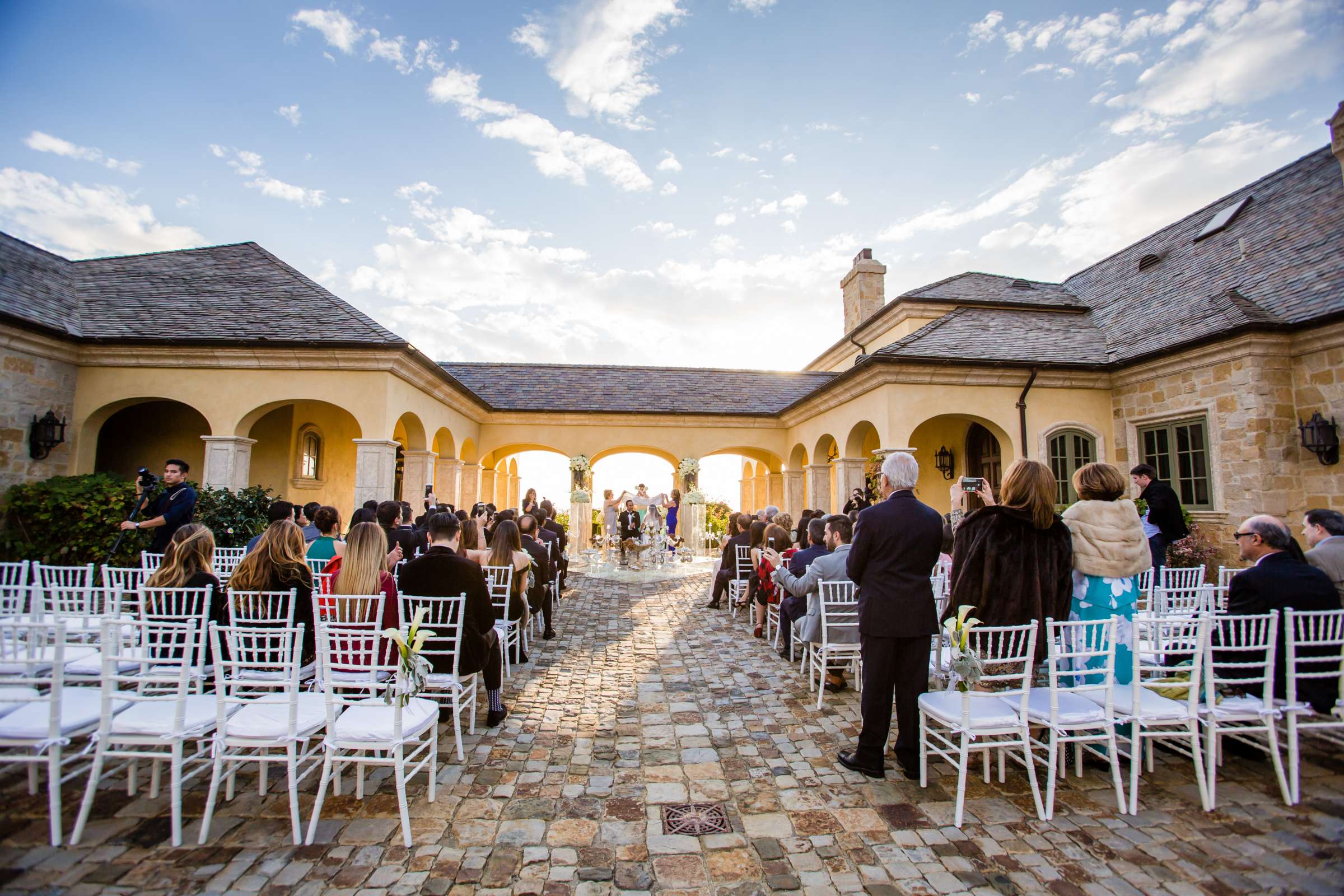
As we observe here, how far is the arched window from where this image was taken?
1128cm

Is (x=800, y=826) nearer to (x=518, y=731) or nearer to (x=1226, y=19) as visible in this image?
(x=518, y=731)

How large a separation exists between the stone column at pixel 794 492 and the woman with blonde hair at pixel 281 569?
560 inches

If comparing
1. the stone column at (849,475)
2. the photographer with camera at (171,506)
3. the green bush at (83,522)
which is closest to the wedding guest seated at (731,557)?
the stone column at (849,475)

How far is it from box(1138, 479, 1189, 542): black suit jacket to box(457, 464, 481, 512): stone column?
14.5 meters

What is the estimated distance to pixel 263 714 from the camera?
327cm

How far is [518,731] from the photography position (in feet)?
14.9

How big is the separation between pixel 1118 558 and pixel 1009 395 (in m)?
8.51

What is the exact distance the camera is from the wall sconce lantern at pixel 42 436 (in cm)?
977

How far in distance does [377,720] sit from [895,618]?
308 centimetres

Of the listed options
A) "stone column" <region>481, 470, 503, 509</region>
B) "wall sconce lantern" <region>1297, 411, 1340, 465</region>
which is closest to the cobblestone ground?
"wall sconce lantern" <region>1297, 411, 1340, 465</region>

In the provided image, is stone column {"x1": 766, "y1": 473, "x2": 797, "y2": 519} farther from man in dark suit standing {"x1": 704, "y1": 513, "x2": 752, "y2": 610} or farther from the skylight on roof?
the skylight on roof

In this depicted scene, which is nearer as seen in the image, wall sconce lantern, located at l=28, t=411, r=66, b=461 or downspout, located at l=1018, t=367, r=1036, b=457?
wall sconce lantern, located at l=28, t=411, r=66, b=461

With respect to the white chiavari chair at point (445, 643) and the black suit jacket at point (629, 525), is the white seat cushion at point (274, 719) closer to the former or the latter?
the white chiavari chair at point (445, 643)

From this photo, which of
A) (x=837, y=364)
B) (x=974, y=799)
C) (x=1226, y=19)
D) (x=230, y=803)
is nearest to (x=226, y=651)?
(x=230, y=803)
